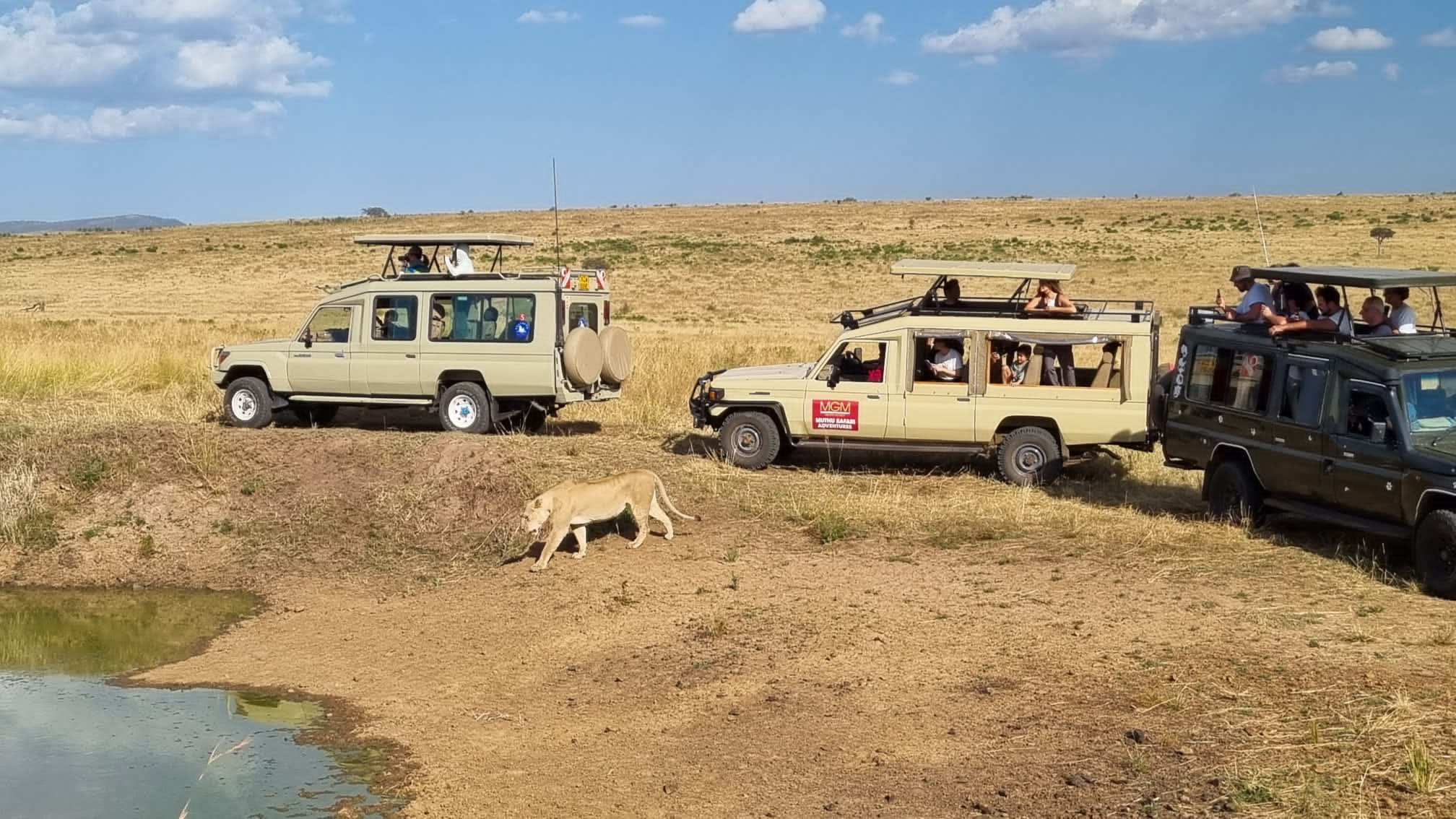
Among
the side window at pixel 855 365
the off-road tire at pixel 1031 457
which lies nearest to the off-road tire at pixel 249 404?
the side window at pixel 855 365

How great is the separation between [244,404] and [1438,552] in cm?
1307

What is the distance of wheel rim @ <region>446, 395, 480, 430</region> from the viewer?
17.0 meters

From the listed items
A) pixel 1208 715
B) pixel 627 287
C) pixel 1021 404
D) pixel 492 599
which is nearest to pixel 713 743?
pixel 1208 715

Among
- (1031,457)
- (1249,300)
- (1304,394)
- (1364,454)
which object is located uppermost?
(1249,300)

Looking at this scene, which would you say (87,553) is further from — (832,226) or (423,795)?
(832,226)

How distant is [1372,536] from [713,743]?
6647mm

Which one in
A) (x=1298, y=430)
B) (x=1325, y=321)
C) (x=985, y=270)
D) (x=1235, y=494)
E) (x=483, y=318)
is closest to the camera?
(x=1298, y=430)

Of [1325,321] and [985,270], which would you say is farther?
[985,270]

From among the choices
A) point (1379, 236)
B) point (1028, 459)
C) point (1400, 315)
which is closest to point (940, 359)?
point (1028, 459)

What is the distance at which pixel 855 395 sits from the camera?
15.2 m

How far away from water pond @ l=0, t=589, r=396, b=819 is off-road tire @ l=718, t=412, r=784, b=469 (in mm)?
5262

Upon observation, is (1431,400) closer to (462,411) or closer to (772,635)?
(772,635)

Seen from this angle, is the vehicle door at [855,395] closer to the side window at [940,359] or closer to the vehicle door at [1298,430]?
the side window at [940,359]

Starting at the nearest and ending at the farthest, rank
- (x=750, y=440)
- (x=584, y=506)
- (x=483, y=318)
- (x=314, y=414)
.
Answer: (x=584, y=506) → (x=750, y=440) → (x=483, y=318) → (x=314, y=414)
